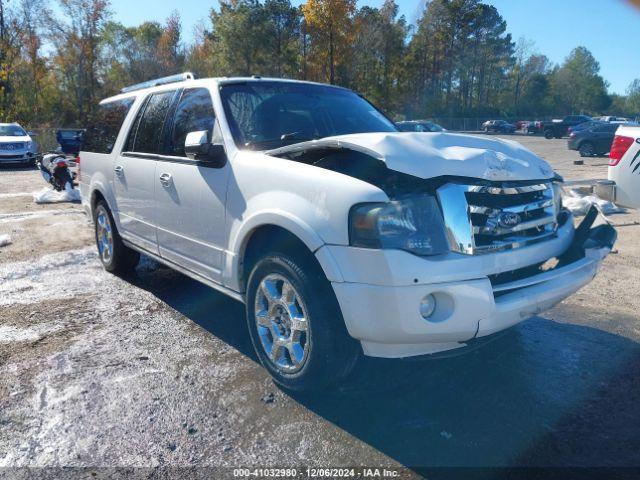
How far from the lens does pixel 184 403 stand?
10.6ft

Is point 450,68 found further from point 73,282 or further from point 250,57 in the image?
point 73,282

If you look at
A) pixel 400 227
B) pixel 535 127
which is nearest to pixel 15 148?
pixel 400 227

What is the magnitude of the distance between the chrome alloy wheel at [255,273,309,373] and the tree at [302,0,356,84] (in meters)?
40.6

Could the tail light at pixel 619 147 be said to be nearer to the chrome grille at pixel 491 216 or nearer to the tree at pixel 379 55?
the chrome grille at pixel 491 216

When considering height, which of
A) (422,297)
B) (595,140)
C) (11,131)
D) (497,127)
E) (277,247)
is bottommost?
(497,127)

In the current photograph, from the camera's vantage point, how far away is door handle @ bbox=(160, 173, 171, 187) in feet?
14.0

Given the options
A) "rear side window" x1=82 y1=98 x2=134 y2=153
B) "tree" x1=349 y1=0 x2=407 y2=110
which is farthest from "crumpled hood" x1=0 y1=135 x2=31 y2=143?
"tree" x1=349 y1=0 x2=407 y2=110

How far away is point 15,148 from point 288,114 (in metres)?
18.7

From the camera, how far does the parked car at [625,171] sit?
665 centimetres

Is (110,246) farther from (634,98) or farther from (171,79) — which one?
(634,98)

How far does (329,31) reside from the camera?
1633 inches

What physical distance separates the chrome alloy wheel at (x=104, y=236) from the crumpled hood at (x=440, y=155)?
3165 millimetres

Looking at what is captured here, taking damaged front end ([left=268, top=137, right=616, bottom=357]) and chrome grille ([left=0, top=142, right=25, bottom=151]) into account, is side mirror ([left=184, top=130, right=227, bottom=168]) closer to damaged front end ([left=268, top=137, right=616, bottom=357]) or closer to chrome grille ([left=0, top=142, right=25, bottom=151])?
damaged front end ([left=268, top=137, right=616, bottom=357])

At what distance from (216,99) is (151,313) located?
200 cm
